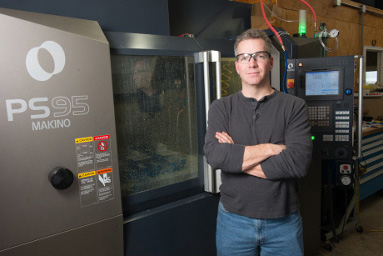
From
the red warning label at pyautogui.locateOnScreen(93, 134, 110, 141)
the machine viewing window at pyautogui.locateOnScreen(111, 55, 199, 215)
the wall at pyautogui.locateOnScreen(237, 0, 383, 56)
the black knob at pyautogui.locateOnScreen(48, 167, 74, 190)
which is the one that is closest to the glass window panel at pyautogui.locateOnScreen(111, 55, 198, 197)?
the machine viewing window at pyautogui.locateOnScreen(111, 55, 199, 215)

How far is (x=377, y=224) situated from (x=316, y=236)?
1.05 metres

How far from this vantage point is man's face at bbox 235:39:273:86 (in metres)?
1.31

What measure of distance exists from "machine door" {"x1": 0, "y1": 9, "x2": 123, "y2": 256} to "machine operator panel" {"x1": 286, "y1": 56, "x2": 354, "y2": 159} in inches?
48.8

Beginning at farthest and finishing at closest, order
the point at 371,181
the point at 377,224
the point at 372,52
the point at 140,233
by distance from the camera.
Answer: the point at 372,52 → the point at 371,181 → the point at 377,224 → the point at 140,233

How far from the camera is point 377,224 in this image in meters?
2.99

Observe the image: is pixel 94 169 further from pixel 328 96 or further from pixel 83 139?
pixel 328 96

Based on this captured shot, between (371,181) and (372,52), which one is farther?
(372,52)

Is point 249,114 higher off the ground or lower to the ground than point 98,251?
higher

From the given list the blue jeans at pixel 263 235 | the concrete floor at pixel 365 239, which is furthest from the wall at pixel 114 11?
the concrete floor at pixel 365 239

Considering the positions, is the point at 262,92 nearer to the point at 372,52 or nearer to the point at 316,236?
the point at 316,236

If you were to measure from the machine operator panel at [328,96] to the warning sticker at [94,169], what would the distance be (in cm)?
125

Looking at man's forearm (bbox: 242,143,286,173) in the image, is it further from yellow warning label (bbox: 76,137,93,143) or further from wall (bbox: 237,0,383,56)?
wall (bbox: 237,0,383,56)

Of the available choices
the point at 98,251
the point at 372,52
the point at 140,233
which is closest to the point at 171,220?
the point at 140,233

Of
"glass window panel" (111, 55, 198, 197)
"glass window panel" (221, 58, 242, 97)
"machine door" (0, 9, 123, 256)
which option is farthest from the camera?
"glass window panel" (221, 58, 242, 97)
